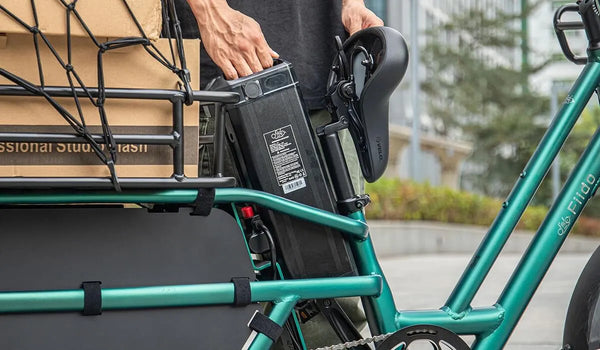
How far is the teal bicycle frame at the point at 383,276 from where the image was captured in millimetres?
1861

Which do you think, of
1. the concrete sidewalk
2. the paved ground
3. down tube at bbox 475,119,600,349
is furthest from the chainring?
the concrete sidewalk

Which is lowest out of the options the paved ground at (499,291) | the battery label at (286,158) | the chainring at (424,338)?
the paved ground at (499,291)

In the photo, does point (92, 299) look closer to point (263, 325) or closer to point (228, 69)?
point (263, 325)

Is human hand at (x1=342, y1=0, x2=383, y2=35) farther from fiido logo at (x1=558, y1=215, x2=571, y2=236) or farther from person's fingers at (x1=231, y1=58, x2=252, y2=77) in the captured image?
fiido logo at (x1=558, y1=215, x2=571, y2=236)

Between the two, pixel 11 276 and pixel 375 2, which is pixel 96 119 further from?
pixel 375 2

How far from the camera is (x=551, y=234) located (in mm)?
2277

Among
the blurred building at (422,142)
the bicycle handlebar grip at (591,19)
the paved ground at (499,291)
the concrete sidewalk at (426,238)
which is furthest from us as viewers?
the blurred building at (422,142)

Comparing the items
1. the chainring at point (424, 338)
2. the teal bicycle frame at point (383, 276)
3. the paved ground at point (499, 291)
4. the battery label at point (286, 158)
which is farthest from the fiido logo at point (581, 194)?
the paved ground at point (499, 291)

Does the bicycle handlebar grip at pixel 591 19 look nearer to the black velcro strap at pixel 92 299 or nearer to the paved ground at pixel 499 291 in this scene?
the black velcro strap at pixel 92 299

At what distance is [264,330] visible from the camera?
1.97 metres

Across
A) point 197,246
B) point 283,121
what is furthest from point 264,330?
point 283,121

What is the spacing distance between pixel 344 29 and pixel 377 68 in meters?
0.38

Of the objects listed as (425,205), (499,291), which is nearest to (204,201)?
(499,291)

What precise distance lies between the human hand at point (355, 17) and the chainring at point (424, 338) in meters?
0.79
